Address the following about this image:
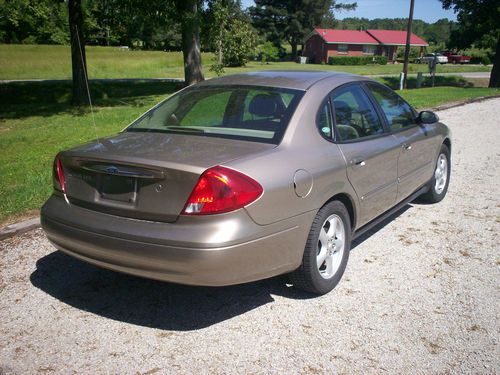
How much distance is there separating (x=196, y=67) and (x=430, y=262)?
1475 centimetres

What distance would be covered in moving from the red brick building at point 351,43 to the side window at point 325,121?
248ft

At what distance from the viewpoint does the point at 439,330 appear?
10.8ft

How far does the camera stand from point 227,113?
4.10m

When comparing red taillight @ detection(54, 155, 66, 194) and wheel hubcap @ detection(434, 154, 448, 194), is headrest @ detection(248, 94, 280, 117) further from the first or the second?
wheel hubcap @ detection(434, 154, 448, 194)

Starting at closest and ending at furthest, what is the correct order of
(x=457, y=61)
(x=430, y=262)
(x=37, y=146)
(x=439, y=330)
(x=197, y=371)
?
(x=197, y=371), (x=439, y=330), (x=430, y=262), (x=37, y=146), (x=457, y=61)

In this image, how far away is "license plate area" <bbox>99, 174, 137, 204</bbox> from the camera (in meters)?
3.18

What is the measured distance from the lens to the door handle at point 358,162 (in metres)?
3.93

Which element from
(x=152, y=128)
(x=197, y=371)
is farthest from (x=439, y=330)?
(x=152, y=128)

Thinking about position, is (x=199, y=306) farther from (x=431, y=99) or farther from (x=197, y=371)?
(x=431, y=99)

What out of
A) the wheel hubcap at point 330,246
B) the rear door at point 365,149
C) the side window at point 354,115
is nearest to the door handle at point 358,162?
the rear door at point 365,149

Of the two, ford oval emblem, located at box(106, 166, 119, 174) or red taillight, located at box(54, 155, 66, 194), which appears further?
red taillight, located at box(54, 155, 66, 194)

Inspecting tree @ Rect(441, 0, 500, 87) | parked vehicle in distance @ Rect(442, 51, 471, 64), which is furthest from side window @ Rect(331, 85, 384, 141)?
parked vehicle in distance @ Rect(442, 51, 471, 64)

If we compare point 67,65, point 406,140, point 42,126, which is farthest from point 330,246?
point 67,65

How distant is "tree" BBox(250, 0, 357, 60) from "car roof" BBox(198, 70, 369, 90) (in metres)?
84.8
